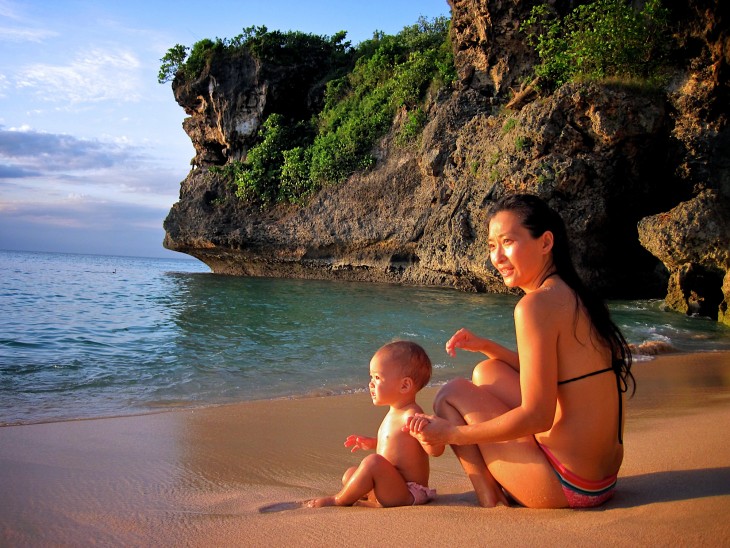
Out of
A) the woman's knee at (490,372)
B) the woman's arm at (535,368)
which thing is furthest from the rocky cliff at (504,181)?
the woman's arm at (535,368)

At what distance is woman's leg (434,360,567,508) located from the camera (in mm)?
2139

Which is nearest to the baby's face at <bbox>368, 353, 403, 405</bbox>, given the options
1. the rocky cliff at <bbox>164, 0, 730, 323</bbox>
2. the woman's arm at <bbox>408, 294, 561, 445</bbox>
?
the woman's arm at <bbox>408, 294, 561, 445</bbox>

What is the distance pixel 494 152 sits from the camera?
595 inches

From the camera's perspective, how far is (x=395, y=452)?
245cm

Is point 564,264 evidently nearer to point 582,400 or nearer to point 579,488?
point 582,400

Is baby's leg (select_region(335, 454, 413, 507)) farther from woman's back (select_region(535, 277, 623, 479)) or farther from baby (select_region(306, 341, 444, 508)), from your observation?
woman's back (select_region(535, 277, 623, 479))

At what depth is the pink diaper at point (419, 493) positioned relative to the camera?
Result: 236 centimetres

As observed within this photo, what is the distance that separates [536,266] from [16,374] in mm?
5590

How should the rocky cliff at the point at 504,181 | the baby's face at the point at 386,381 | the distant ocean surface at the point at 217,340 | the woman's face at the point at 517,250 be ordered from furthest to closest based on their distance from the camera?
1. the rocky cliff at the point at 504,181
2. the distant ocean surface at the point at 217,340
3. the baby's face at the point at 386,381
4. the woman's face at the point at 517,250

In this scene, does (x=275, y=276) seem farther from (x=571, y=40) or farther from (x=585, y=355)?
(x=585, y=355)

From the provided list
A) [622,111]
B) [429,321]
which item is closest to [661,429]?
[429,321]

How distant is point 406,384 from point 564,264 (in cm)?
83

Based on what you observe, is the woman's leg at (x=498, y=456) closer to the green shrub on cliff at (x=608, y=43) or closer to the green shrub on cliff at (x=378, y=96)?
the green shrub on cliff at (x=608, y=43)

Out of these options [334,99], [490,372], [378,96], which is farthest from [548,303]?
[334,99]
